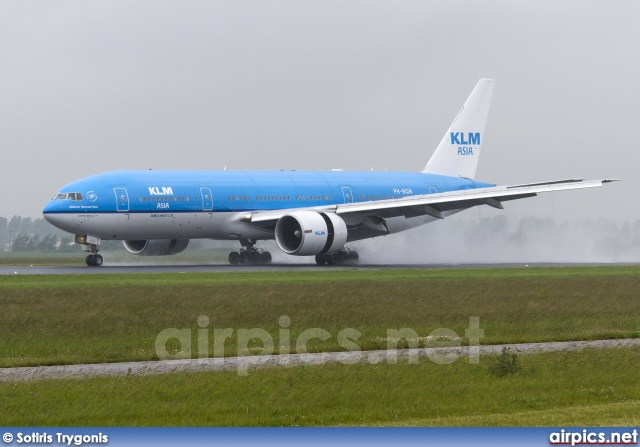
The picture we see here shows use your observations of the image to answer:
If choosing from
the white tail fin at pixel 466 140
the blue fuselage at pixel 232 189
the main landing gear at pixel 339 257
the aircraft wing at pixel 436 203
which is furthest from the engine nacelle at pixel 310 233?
the white tail fin at pixel 466 140

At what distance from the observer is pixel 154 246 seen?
50.8m

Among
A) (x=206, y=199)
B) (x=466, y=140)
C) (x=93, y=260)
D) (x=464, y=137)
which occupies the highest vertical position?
(x=464, y=137)

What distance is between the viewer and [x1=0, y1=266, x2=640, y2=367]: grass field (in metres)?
22.8

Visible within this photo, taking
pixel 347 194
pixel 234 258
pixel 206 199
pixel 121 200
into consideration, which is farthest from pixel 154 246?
pixel 347 194

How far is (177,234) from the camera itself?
156 ft

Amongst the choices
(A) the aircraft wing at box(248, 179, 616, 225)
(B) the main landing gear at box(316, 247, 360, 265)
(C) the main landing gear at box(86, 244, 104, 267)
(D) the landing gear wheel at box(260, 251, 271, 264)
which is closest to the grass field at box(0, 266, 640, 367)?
(C) the main landing gear at box(86, 244, 104, 267)

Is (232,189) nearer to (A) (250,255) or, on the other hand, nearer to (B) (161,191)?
(A) (250,255)

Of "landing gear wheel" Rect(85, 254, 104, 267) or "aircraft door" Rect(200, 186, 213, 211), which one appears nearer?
"landing gear wheel" Rect(85, 254, 104, 267)

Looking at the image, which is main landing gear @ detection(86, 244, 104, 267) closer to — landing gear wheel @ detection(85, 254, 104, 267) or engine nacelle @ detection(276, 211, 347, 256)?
landing gear wheel @ detection(85, 254, 104, 267)

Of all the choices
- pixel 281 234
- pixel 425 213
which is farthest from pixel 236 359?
pixel 425 213

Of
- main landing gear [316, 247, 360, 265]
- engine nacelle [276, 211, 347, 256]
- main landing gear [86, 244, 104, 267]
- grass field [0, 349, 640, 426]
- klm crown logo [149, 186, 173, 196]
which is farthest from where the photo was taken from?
main landing gear [316, 247, 360, 265]

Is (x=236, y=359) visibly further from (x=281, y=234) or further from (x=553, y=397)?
(x=281, y=234)

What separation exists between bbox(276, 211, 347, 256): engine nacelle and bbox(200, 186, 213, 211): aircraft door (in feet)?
10.3

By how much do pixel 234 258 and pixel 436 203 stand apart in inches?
398
